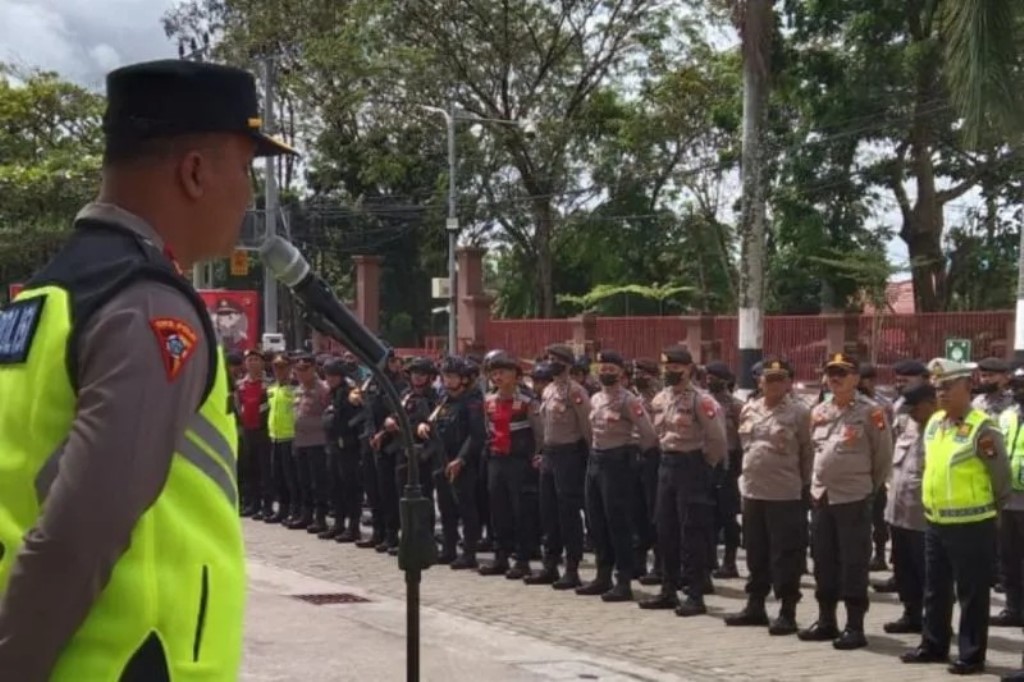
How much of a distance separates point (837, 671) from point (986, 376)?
3.61 metres

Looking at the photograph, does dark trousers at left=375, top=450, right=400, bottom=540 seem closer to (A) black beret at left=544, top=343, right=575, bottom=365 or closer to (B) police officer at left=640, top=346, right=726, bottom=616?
(A) black beret at left=544, top=343, right=575, bottom=365

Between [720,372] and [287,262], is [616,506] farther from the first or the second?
[287,262]

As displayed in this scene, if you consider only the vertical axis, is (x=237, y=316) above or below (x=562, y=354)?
above

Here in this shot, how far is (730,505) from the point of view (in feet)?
39.8

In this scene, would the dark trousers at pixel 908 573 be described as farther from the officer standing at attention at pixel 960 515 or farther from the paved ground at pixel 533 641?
the officer standing at attention at pixel 960 515

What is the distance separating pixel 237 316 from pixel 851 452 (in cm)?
1888

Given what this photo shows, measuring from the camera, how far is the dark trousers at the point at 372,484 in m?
14.1

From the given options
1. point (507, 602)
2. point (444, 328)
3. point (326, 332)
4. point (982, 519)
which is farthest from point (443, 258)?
point (326, 332)

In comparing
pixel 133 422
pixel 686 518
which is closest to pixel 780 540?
pixel 686 518

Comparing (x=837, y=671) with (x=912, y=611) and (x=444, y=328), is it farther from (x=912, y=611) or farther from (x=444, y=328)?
(x=444, y=328)

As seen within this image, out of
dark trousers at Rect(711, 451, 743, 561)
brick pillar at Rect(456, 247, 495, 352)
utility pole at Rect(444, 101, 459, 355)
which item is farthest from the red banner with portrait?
dark trousers at Rect(711, 451, 743, 561)

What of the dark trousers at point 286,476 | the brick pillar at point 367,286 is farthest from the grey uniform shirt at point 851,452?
the brick pillar at point 367,286

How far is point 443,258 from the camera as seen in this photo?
149ft

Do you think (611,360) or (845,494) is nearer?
(845,494)
